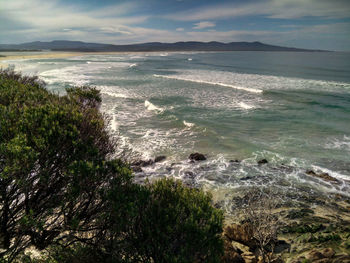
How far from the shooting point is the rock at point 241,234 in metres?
12.1

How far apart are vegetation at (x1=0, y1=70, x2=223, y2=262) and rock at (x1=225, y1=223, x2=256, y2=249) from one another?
3548 millimetres

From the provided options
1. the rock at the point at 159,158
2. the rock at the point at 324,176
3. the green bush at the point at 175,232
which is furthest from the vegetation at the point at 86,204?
the rock at the point at 324,176

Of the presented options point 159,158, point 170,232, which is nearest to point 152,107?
point 159,158

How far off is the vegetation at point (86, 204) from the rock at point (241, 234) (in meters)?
3.55

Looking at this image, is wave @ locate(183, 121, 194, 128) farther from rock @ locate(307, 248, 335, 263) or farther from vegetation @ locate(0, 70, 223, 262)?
rock @ locate(307, 248, 335, 263)

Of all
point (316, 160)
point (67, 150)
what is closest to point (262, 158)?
point (316, 160)

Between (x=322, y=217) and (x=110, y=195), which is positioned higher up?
(x=110, y=195)

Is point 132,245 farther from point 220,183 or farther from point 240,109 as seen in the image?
point 240,109

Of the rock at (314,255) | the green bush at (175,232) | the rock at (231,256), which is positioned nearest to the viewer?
the green bush at (175,232)

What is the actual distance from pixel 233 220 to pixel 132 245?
7.98 m

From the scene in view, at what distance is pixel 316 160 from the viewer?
73.6 ft

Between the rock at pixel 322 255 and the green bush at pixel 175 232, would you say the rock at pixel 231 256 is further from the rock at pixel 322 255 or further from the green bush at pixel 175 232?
the rock at pixel 322 255

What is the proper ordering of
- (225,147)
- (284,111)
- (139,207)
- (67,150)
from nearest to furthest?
(139,207)
(67,150)
(225,147)
(284,111)

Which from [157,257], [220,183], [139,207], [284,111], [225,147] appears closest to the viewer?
[157,257]
